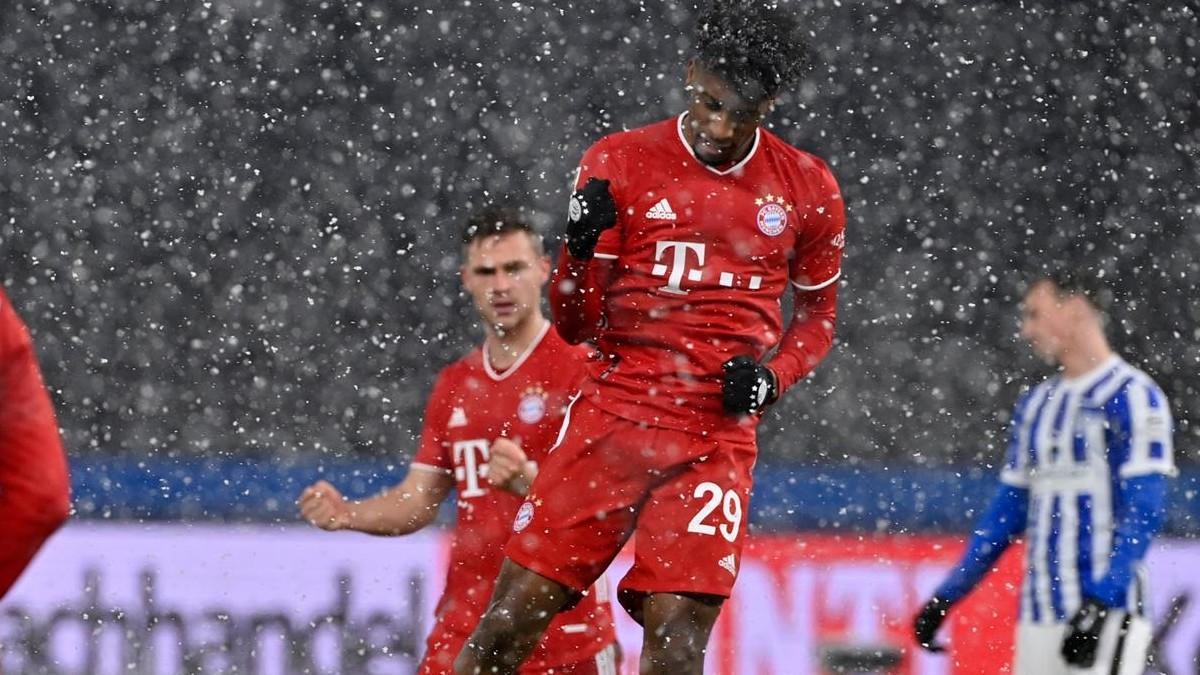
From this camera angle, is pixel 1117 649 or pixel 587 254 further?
pixel 1117 649

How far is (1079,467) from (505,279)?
160 cm

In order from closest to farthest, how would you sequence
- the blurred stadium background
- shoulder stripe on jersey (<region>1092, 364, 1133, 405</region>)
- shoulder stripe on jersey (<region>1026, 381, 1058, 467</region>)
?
shoulder stripe on jersey (<region>1092, 364, 1133, 405</region>) < shoulder stripe on jersey (<region>1026, 381, 1058, 467</region>) < the blurred stadium background

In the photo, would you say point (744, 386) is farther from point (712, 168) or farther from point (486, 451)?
point (486, 451)

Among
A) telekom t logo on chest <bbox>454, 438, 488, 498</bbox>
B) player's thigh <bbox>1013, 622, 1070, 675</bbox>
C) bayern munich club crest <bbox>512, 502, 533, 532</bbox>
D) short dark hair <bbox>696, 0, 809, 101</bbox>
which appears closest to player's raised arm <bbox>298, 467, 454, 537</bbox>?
telekom t logo on chest <bbox>454, 438, 488, 498</bbox>

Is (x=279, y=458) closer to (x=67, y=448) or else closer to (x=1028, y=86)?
(x=67, y=448)

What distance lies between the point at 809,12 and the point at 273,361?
301 cm

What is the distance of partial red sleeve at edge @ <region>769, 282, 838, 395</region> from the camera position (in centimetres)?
437

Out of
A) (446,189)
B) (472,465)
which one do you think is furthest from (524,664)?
(446,189)

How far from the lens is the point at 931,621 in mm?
5340

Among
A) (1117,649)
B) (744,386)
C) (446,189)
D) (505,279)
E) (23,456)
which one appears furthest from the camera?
(446,189)

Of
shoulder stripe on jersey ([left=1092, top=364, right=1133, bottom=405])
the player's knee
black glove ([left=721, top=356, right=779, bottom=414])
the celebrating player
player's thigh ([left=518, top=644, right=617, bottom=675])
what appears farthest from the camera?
shoulder stripe on jersey ([left=1092, top=364, right=1133, bottom=405])

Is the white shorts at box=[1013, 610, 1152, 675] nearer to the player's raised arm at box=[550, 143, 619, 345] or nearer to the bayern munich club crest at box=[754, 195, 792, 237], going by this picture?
the bayern munich club crest at box=[754, 195, 792, 237]

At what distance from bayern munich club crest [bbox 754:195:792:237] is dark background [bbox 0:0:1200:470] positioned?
500cm

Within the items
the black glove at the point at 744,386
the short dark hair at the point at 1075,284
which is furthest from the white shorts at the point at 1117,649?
the black glove at the point at 744,386
